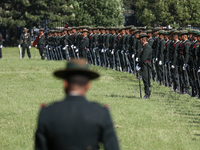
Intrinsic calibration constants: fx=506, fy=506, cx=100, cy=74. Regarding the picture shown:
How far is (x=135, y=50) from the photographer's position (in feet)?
74.2

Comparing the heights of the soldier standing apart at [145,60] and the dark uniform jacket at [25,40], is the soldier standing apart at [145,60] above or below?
above

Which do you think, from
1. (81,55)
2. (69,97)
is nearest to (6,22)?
(81,55)

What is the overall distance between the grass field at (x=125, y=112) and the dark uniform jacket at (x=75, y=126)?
14.8 ft

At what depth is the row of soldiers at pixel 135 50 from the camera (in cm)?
1658

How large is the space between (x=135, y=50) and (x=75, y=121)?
62.5 ft

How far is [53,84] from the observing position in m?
18.3

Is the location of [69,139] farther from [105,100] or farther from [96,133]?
[105,100]

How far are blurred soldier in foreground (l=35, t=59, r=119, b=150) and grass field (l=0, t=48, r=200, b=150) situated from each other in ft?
14.8

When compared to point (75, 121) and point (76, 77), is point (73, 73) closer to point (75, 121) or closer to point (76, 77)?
point (76, 77)

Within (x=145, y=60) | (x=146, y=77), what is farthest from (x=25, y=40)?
(x=146, y=77)

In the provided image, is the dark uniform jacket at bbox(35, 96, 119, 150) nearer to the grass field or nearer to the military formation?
the grass field

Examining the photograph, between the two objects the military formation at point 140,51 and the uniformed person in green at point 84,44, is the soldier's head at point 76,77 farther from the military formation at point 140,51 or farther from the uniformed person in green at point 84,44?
the uniformed person in green at point 84,44

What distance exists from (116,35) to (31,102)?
Result: 1214 cm

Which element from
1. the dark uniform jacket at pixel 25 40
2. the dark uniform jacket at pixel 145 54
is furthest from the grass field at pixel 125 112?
the dark uniform jacket at pixel 25 40
